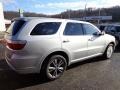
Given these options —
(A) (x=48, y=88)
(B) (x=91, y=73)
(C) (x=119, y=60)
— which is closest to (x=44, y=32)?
(A) (x=48, y=88)

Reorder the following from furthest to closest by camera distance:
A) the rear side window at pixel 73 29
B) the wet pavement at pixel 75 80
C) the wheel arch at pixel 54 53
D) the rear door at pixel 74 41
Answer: the rear side window at pixel 73 29 → the rear door at pixel 74 41 → the wheel arch at pixel 54 53 → the wet pavement at pixel 75 80

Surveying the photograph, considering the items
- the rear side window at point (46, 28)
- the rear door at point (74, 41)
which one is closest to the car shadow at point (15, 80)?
the rear door at point (74, 41)

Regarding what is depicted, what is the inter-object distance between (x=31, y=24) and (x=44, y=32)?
44 centimetres

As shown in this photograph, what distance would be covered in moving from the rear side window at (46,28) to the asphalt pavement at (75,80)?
4.72 feet

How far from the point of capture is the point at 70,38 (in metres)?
6.32

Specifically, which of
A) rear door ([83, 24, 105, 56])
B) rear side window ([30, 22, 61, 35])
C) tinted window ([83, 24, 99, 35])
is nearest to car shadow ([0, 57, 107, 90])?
rear side window ([30, 22, 61, 35])

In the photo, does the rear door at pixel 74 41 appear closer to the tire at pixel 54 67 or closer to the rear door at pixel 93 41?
the rear door at pixel 93 41

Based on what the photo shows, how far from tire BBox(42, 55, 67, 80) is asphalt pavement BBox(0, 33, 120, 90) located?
6.5 inches

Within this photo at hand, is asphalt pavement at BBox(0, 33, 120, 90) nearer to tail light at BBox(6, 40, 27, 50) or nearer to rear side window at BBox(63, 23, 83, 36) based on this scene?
tail light at BBox(6, 40, 27, 50)

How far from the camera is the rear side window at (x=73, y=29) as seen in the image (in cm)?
635

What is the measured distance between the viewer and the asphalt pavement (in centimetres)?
546

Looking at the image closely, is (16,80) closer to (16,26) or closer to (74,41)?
(16,26)

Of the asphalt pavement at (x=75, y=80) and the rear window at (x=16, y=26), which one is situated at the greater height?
the rear window at (x=16, y=26)

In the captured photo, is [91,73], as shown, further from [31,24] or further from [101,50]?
[31,24]
